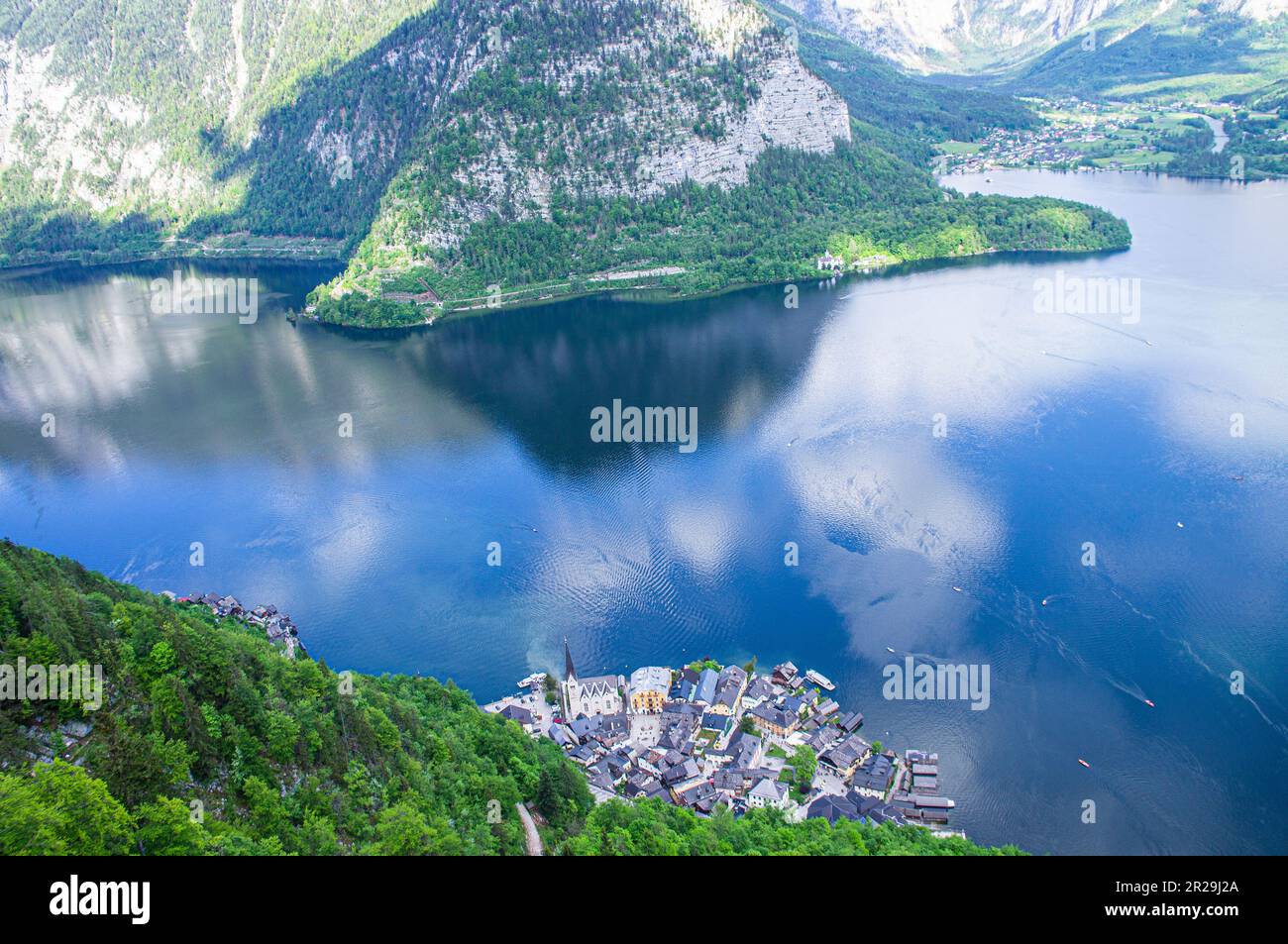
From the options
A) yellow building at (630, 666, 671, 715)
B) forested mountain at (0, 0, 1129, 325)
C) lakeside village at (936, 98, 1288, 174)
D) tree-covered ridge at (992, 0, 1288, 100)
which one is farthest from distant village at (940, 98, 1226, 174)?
yellow building at (630, 666, 671, 715)

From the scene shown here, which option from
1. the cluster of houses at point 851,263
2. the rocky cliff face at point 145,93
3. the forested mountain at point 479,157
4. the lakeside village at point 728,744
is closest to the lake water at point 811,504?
the lakeside village at point 728,744

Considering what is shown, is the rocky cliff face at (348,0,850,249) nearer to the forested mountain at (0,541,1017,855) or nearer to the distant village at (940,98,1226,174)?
the distant village at (940,98,1226,174)

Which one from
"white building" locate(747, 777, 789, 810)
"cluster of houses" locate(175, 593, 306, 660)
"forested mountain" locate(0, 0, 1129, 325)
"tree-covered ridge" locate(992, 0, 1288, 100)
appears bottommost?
"white building" locate(747, 777, 789, 810)

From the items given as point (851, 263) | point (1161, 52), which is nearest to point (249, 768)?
point (851, 263)

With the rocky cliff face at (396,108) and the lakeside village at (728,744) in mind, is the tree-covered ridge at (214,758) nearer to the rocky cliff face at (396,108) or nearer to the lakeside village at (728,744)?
the lakeside village at (728,744)

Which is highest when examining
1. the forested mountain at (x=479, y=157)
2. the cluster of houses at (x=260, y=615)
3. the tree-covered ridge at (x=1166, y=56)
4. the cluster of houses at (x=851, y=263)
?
the tree-covered ridge at (x=1166, y=56)
